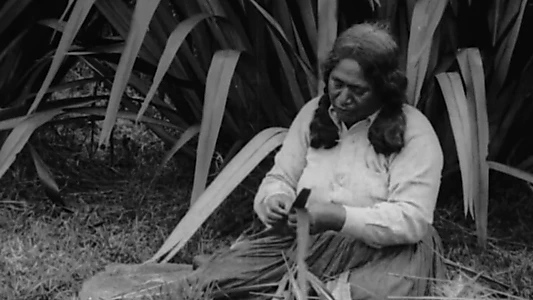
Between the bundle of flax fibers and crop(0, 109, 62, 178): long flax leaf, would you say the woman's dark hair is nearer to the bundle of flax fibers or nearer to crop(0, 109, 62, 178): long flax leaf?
the bundle of flax fibers

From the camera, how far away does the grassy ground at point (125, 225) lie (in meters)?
3.66

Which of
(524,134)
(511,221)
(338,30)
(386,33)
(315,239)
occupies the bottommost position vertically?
(511,221)

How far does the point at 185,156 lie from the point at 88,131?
2.63 feet

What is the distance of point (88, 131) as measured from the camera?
16.8 feet

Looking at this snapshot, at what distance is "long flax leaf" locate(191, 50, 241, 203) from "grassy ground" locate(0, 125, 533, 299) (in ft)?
1.43

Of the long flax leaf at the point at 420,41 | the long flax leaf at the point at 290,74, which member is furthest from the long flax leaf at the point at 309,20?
the long flax leaf at the point at 420,41

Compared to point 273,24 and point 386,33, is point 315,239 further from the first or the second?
point 273,24

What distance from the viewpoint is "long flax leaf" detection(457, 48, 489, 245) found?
350 centimetres

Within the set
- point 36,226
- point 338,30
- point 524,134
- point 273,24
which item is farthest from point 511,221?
point 36,226

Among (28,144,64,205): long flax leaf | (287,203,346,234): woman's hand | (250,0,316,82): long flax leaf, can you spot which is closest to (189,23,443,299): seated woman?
(287,203,346,234): woman's hand

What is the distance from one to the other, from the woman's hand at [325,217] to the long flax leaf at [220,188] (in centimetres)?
46

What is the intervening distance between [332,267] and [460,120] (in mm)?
697

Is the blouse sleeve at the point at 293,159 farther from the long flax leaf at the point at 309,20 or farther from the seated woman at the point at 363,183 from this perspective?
the long flax leaf at the point at 309,20

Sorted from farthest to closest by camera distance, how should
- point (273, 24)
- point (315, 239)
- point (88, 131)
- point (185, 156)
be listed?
point (88, 131) < point (185, 156) < point (273, 24) < point (315, 239)
